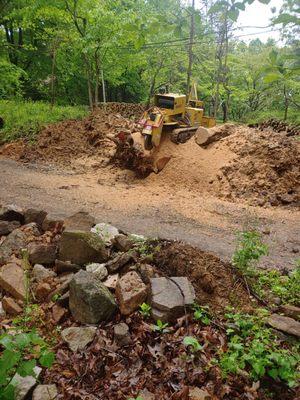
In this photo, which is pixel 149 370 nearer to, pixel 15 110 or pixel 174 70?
pixel 15 110

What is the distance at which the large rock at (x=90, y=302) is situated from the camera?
3.95m

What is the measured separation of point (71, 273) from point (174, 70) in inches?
955

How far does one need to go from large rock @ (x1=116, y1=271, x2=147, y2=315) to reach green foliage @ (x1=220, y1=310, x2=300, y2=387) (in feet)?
3.31

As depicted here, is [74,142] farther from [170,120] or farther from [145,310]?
[145,310]

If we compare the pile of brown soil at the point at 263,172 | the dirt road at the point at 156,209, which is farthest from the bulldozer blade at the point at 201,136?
the dirt road at the point at 156,209

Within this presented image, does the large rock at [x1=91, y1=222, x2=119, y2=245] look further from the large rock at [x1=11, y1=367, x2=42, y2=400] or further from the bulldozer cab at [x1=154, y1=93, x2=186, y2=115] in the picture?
the bulldozer cab at [x1=154, y1=93, x2=186, y2=115]

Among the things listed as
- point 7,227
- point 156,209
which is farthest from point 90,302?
point 156,209

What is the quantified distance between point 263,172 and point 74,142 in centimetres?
740

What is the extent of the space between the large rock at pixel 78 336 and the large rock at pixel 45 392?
521 millimetres

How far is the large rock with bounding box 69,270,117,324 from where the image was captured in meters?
3.95

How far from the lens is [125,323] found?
12.8 ft

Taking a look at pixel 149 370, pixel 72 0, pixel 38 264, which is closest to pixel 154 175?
pixel 38 264

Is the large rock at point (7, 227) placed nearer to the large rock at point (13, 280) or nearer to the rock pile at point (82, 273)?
the rock pile at point (82, 273)

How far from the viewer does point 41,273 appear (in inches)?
187
